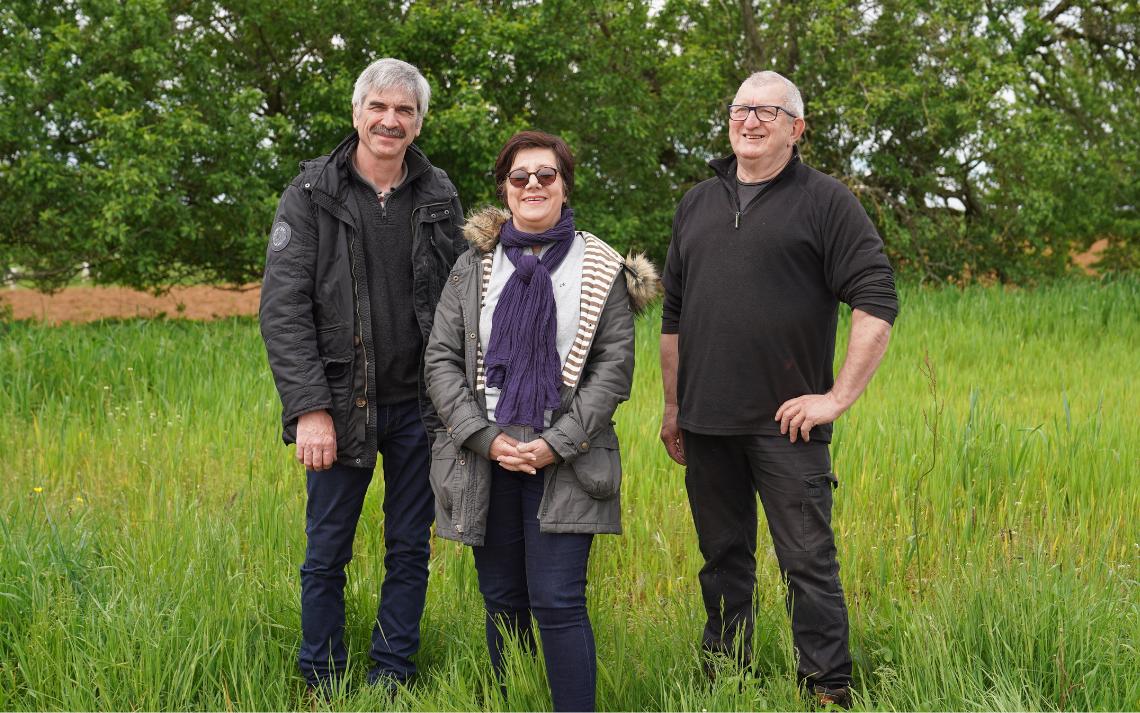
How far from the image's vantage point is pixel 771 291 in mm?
3076

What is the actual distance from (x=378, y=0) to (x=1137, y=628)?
1084 cm

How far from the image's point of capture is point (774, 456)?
10.3 ft

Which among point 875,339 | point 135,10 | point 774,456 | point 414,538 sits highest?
point 135,10

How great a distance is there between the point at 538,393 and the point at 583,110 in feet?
34.2

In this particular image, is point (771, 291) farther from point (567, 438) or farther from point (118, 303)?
point (118, 303)

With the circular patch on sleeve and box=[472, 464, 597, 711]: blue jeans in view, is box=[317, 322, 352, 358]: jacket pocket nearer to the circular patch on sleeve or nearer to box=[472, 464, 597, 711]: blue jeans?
the circular patch on sleeve

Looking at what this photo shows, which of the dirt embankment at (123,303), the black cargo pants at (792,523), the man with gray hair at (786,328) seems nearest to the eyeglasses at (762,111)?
the man with gray hair at (786,328)

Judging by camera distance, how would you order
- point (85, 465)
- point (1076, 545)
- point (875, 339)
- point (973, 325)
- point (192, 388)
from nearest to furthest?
point (875, 339)
point (1076, 545)
point (85, 465)
point (192, 388)
point (973, 325)

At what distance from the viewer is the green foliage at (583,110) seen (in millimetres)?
10086

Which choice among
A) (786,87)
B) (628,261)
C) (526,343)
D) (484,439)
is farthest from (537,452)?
(786,87)

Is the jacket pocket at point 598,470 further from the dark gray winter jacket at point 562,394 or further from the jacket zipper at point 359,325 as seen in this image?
the jacket zipper at point 359,325

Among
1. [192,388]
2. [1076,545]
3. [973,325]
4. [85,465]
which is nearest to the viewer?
[1076,545]

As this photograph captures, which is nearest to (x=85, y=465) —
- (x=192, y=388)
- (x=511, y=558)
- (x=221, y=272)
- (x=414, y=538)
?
(x=192, y=388)

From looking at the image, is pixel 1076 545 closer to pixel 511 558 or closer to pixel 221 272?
pixel 511 558
